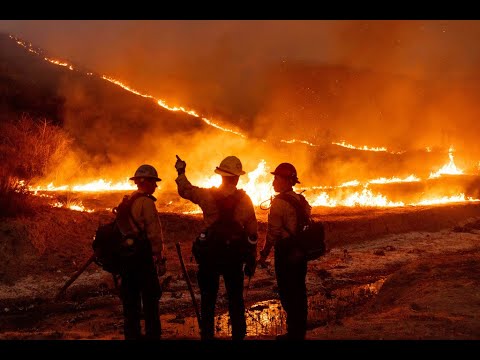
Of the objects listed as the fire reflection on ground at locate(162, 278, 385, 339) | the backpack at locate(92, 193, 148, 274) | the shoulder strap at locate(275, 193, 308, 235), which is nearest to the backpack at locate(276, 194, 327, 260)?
the shoulder strap at locate(275, 193, 308, 235)

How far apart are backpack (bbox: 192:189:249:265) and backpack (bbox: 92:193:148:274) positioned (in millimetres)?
788

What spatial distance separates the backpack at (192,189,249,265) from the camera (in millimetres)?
5301

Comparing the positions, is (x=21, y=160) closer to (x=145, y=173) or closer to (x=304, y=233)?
(x=145, y=173)

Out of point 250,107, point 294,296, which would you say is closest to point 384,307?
point 294,296

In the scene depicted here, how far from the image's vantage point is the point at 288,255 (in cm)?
561

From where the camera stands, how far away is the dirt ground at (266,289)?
704 centimetres

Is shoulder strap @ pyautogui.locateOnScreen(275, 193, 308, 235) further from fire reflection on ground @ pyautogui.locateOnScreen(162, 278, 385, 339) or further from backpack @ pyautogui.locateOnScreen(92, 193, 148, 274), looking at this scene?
fire reflection on ground @ pyautogui.locateOnScreen(162, 278, 385, 339)

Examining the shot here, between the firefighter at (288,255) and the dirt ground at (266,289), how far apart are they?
55cm

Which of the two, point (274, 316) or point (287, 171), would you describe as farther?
point (274, 316)

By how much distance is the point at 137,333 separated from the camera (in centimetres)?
545

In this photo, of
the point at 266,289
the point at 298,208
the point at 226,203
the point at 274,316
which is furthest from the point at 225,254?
the point at 266,289

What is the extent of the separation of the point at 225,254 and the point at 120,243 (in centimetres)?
134

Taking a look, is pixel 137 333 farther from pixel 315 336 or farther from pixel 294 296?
pixel 315 336

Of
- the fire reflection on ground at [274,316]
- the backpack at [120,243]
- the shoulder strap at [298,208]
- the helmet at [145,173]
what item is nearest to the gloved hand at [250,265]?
the shoulder strap at [298,208]
